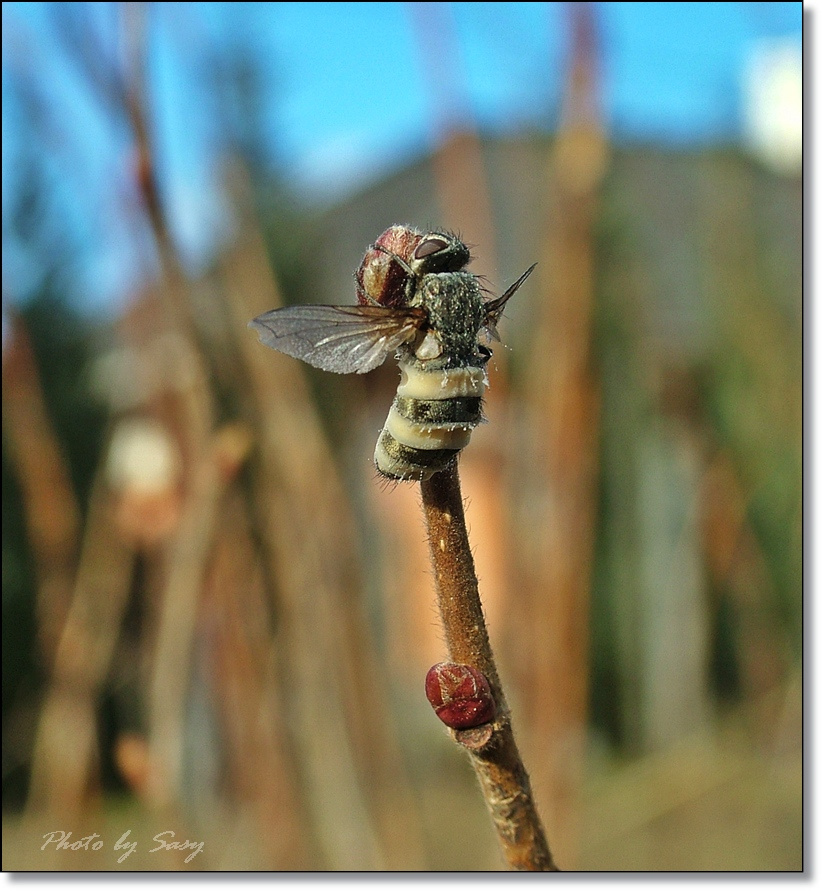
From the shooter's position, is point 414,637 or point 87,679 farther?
point 414,637

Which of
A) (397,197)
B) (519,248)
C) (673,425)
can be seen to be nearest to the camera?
(519,248)

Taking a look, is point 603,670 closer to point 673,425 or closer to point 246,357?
point 673,425

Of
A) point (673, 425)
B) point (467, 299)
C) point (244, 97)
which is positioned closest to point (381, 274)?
point (467, 299)

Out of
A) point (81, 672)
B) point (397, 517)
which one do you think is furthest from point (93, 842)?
point (397, 517)

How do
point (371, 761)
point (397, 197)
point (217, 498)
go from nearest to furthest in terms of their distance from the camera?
1. point (217, 498)
2. point (371, 761)
3. point (397, 197)

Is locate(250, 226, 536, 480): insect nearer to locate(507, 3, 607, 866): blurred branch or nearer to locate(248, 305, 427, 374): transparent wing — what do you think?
locate(248, 305, 427, 374): transparent wing

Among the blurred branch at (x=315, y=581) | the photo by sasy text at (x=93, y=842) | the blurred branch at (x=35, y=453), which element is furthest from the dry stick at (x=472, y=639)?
the blurred branch at (x=35, y=453)

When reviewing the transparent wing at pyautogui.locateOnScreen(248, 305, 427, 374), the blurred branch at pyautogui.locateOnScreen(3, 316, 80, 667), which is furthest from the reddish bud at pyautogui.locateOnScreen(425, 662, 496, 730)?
the blurred branch at pyautogui.locateOnScreen(3, 316, 80, 667)

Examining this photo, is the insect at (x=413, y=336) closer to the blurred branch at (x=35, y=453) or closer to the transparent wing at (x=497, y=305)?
the transparent wing at (x=497, y=305)
